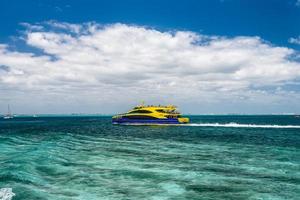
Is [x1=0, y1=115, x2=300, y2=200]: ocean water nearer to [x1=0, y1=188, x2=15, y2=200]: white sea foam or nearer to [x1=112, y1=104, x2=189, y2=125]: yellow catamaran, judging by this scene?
[x1=0, y1=188, x2=15, y2=200]: white sea foam

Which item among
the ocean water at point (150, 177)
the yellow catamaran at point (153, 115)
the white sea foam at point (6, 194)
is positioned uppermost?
the yellow catamaran at point (153, 115)

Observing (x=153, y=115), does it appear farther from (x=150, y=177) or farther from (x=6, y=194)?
(x=6, y=194)

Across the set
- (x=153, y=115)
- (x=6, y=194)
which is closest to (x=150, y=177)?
(x=6, y=194)

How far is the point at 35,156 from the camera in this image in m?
28.0

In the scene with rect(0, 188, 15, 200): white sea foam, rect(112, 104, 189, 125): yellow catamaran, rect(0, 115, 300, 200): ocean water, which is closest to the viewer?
rect(0, 188, 15, 200): white sea foam

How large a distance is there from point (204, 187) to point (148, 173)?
492cm

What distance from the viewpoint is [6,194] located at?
15430mm

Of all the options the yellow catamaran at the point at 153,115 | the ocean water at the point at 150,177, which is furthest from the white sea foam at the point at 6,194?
the yellow catamaran at the point at 153,115

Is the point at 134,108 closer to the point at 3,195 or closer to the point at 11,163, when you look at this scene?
the point at 11,163

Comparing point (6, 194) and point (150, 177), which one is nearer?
point (6, 194)

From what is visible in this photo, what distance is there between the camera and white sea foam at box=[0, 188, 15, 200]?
14.9 m

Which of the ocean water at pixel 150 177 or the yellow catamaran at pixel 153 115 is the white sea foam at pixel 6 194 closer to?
the ocean water at pixel 150 177

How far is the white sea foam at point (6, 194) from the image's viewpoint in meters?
14.9

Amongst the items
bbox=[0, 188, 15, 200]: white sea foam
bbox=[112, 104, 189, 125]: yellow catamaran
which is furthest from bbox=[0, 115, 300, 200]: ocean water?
bbox=[112, 104, 189, 125]: yellow catamaran
